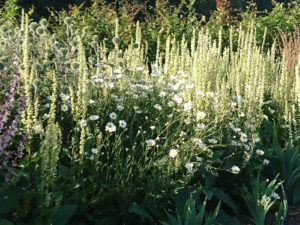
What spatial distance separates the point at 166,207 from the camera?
2.81 meters

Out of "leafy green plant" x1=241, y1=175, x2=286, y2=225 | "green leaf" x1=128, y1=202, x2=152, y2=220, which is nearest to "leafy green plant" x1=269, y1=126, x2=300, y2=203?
"leafy green plant" x1=241, y1=175, x2=286, y2=225

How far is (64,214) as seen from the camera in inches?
85.0

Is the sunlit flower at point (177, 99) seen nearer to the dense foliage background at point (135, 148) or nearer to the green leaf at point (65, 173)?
the dense foliage background at point (135, 148)

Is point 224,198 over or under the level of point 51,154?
under

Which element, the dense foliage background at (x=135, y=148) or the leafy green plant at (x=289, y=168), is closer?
the dense foliage background at (x=135, y=148)

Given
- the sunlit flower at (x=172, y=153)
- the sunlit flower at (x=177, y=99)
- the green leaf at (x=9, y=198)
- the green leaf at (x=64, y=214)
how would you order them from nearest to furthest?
the green leaf at (x=9, y=198), the green leaf at (x=64, y=214), the sunlit flower at (x=172, y=153), the sunlit flower at (x=177, y=99)

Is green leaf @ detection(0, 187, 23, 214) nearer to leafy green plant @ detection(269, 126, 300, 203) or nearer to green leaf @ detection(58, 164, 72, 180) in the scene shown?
green leaf @ detection(58, 164, 72, 180)

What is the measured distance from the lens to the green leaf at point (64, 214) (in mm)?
2127

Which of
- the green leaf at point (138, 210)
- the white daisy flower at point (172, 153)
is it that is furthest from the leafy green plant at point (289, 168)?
the green leaf at point (138, 210)

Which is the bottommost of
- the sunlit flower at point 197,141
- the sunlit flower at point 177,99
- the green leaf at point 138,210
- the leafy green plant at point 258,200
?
the leafy green plant at point 258,200

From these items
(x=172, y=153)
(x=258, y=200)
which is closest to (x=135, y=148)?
(x=172, y=153)

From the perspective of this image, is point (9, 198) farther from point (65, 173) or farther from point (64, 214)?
point (65, 173)

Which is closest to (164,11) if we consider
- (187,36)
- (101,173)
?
(187,36)

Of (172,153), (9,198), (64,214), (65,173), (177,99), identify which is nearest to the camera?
(9,198)
